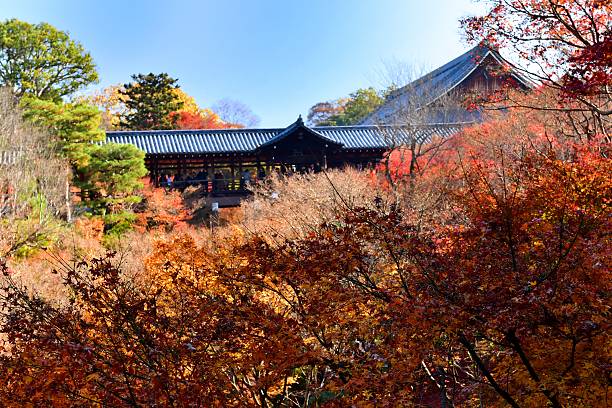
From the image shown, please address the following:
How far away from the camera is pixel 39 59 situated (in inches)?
1259

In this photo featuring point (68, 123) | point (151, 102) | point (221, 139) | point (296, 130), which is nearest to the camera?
point (68, 123)

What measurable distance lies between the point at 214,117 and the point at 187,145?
19899 millimetres

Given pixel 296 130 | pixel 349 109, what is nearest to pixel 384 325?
pixel 296 130

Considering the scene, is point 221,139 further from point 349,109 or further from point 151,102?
point 349,109

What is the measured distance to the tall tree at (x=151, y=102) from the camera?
3744cm

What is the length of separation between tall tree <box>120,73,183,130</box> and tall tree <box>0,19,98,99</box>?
4.55m

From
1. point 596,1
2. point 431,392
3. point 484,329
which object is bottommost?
point 431,392

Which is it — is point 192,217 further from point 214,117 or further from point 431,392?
point 214,117

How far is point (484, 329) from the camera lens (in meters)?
4.77

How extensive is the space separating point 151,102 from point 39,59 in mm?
7440

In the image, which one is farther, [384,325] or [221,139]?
[221,139]

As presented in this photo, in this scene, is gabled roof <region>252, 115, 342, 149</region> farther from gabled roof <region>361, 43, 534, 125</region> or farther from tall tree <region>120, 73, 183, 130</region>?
tall tree <region>120, 73, 183, 130</region>

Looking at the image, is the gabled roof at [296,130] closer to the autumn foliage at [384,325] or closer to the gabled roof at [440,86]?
the gabled roof at [440,86]

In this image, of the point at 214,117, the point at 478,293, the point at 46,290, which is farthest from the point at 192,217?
the point at 214,117
